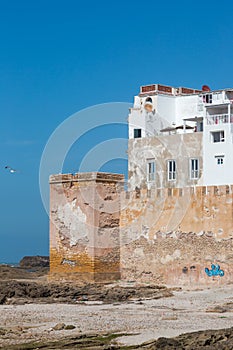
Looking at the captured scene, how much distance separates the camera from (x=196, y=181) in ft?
131

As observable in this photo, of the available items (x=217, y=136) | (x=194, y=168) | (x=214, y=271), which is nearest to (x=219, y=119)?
(x=217, y=136)

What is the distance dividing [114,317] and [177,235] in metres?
8.75

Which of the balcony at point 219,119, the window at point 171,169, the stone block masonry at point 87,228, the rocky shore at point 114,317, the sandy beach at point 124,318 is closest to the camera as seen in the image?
the rocky shore at point 114,317

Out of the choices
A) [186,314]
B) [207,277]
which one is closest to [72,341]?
[186,314]

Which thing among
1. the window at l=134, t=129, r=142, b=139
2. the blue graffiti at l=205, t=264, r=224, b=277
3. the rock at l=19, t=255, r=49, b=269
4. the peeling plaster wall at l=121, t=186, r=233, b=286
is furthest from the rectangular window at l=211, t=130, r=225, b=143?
the rock at l=19, t=255, r=49, b=269

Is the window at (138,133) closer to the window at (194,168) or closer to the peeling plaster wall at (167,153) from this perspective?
the peeling plaster wall at (167,153)

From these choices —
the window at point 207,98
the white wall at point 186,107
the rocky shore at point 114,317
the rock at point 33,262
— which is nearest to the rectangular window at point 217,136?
the window at point 207,98

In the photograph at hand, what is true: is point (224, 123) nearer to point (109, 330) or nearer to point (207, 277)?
point (207, 277)

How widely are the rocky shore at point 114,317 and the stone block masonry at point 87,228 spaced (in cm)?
81

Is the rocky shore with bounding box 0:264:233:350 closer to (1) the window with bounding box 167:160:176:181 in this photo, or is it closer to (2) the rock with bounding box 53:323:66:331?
(2) the rock with bounding box 53:323:66:331

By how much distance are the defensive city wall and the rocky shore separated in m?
0.85

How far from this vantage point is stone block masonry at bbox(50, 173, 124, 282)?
2964 centimetres

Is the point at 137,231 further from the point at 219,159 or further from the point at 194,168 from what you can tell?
the point at 219,159

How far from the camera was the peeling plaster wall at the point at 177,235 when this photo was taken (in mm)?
26922
